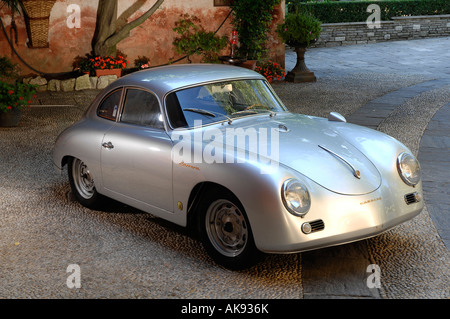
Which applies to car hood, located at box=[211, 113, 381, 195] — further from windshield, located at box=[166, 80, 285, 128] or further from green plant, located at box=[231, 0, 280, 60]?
green plant, located at box=[231, 0, 280, 60]

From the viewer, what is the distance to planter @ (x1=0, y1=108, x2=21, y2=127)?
9492mm

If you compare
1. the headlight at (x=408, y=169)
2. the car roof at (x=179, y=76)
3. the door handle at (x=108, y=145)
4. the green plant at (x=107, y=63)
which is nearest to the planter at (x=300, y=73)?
the green plant at (x=107, y=63)

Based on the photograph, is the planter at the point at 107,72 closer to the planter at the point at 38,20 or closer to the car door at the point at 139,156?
the planter at the point at 38,20

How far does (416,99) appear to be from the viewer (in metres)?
11.2

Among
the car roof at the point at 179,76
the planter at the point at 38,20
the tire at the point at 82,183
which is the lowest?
the tire at the point at 82,183

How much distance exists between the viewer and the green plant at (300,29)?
13467mm

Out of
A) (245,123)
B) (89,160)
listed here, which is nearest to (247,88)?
(245,123)

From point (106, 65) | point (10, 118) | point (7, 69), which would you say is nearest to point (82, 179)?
point (10, 118)

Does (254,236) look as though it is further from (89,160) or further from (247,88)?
(89,160)

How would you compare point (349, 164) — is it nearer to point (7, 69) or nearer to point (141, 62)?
point (7, 69)

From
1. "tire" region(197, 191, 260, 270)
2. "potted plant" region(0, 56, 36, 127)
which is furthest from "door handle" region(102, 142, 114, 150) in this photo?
"potted plant" region(0, 56, 36, 127)

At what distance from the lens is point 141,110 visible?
5355mm
